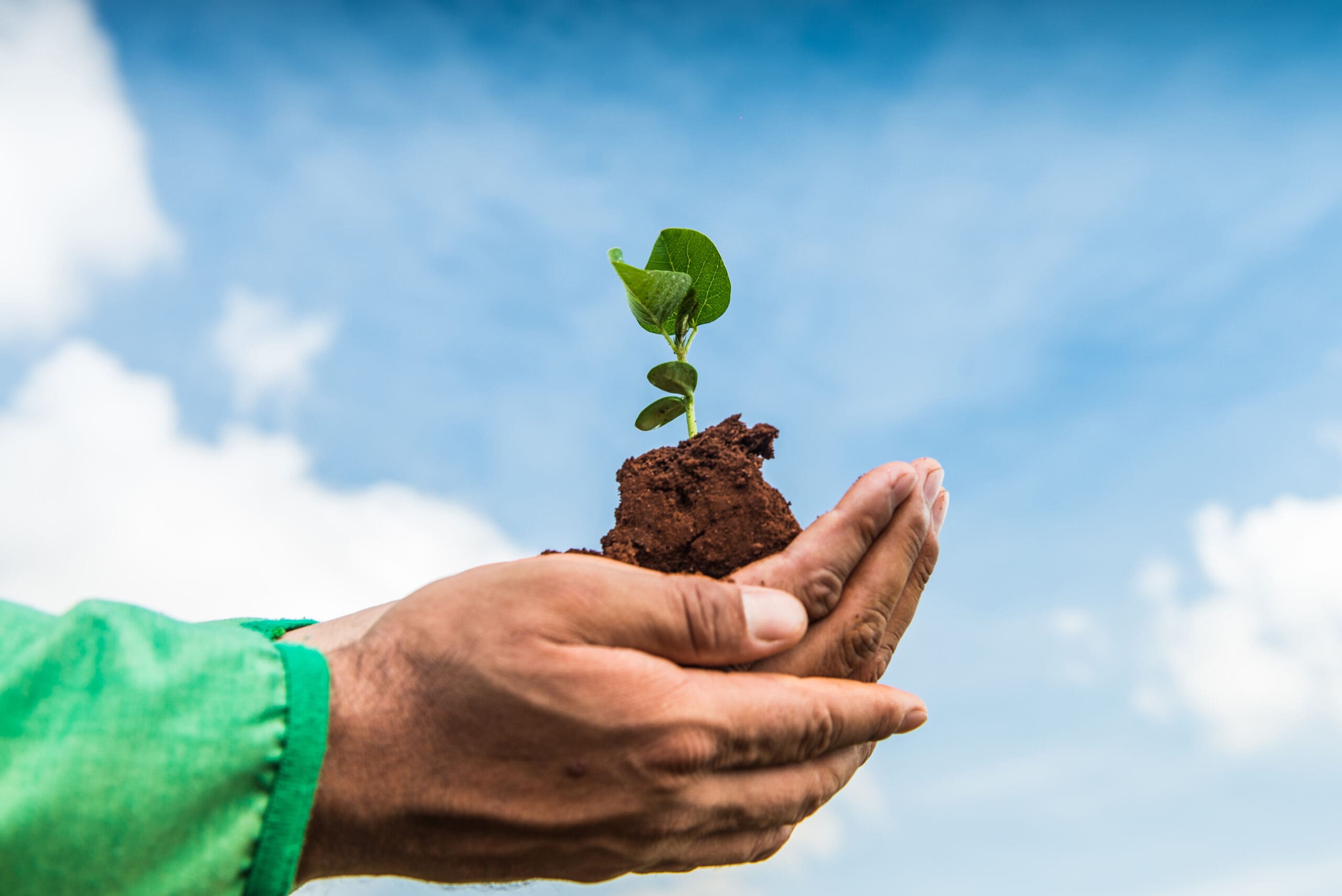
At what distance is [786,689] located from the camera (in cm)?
185

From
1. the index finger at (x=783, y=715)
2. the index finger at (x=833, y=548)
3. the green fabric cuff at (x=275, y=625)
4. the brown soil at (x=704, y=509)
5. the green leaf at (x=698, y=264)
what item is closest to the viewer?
the index finger at (x=783, y=715)

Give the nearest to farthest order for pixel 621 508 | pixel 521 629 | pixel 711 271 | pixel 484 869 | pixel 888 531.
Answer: pixel 521 629
pixel 484 869
pixel 888 531
pixel 621 508
pixel 711 271

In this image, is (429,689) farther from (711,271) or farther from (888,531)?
(711,271)

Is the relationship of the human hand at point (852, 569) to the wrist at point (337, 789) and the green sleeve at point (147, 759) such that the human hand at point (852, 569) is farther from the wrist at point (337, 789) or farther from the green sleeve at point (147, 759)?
the green sleeve at point (147, 759)

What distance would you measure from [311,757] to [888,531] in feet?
4.40

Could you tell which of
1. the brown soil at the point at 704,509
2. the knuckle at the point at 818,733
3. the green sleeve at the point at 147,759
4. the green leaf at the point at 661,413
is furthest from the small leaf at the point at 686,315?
the green sleeve at the point at 147,759

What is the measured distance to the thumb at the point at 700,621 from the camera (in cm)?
171

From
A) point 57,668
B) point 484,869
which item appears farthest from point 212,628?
point 484,869

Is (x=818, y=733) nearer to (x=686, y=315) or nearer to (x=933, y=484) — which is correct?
(x=933, y=484)

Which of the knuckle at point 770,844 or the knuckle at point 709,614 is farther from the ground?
the knuckle at point 709,614

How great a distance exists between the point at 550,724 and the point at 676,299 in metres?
1.38

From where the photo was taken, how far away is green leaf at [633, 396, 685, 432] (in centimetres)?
264

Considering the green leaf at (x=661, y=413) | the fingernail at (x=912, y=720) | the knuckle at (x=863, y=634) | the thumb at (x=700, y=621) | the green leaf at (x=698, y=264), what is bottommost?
the fingernail at (x=912, y=720)

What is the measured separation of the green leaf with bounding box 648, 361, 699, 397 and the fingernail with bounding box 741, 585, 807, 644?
85cm
